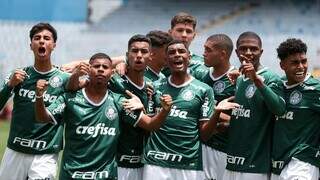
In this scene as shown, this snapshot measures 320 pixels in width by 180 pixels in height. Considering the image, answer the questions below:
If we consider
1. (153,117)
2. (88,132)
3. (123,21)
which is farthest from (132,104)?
(123,21)

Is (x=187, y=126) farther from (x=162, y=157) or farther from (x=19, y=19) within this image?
(x=19, y=19)

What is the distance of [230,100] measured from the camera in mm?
6586

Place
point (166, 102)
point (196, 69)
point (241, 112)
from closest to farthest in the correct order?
point (166, 102) < point (241, 112) < point (196, 69)

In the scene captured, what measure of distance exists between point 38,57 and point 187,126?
1.67m

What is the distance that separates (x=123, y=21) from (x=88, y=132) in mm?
21280

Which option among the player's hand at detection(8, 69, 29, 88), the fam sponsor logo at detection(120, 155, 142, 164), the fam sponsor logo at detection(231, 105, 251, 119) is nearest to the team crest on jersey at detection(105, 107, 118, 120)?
the fam sponsor logo at detection(120, 155, 142, 164)

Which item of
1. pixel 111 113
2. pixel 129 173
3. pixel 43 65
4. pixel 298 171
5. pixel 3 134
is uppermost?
pixel 43 65

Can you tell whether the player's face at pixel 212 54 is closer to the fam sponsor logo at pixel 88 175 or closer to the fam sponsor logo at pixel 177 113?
the fam sponsor logo at pixel 177 113

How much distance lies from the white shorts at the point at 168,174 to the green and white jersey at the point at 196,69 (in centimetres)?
114

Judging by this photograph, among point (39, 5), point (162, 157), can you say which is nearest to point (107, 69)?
point (162, 157)

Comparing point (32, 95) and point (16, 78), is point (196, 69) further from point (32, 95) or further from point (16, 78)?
point (16, 78)

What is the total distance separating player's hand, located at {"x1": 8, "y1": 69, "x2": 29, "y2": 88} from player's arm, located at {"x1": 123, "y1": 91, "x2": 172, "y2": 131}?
102 cm

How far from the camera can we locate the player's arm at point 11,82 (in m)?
6.45

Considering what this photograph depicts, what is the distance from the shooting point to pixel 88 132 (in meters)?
6.18
